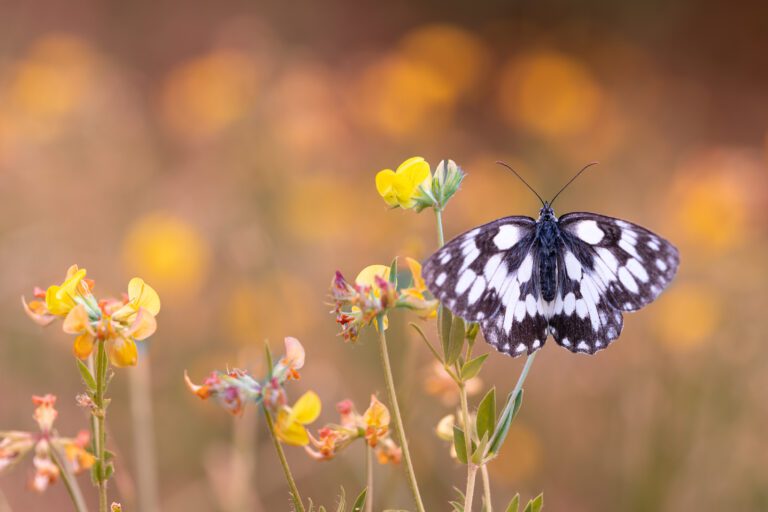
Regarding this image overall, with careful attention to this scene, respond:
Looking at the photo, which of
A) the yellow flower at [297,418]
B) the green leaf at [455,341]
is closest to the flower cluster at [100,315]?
the yellow flower at [297,418]

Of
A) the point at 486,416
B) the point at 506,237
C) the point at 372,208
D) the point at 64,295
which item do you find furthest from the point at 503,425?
the point at 372,208

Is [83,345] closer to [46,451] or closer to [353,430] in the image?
[46,451]

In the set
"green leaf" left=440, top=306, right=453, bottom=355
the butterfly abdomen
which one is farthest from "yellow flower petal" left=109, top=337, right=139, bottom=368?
the butterfly abdomen

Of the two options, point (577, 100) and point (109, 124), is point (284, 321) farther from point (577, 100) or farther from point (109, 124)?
point (577, 100)

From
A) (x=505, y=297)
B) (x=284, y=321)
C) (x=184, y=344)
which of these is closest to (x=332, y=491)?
(x=284, y=321)

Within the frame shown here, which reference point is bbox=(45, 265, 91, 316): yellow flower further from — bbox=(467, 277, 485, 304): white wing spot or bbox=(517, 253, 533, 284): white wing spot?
bbox=(517, 253, 533, 284): white wing spot

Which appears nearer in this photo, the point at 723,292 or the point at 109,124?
the point at 723,292

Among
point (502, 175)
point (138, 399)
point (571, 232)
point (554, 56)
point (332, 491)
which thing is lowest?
point (332, 491)

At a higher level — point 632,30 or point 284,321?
point 632,30
